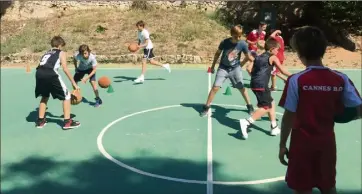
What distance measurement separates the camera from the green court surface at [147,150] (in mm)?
5156

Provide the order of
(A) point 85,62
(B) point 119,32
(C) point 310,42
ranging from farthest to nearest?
(B) point 119,32, (A) point 85,62, (C) point 310,42

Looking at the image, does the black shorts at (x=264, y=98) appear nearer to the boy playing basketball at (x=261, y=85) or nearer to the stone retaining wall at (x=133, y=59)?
the boy playing basketball at (x=261, y=85)

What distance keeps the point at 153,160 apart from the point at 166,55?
10.2 metres

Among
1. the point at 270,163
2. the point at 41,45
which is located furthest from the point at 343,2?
the point at 270,163

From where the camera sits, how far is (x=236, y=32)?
737cm

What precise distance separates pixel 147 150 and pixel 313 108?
356cm

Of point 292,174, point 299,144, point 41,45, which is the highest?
point 299,144

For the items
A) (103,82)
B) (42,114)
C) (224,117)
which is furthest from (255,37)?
(42,114)

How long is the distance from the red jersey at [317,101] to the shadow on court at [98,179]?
1.98 metres

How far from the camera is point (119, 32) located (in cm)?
2012

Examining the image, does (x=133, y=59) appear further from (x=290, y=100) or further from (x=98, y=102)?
(x=290, y=100)

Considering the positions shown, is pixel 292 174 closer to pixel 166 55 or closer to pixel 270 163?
pixel 270 163

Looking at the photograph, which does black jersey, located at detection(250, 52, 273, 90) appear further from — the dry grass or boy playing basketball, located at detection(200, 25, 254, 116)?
the dry grass

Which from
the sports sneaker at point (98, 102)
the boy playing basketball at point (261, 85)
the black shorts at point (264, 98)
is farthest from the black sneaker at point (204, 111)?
the sports sneaker at point (98, 102)
